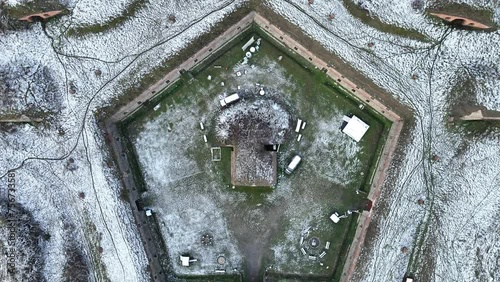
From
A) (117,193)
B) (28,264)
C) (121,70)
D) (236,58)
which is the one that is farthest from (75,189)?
(236,58)

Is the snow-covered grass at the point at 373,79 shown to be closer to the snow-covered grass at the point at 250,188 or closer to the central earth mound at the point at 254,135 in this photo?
the snow-covered grass at the point at 250,188

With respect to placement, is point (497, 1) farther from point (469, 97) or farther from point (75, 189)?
point (75, 189)

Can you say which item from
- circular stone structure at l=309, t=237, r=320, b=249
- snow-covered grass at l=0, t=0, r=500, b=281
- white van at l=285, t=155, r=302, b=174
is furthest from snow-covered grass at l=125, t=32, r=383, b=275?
snow-covered grass at l=0, t=0, r=500, b=281

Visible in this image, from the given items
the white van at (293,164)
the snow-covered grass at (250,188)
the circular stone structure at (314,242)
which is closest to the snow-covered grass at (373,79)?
the snow-covered grass at (250,188)

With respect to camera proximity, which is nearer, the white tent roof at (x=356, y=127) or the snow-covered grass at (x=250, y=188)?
the white tent roof at (x=356, y=127)

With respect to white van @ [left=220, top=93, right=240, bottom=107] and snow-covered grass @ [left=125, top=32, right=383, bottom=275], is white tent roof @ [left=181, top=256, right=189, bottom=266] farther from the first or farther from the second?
white van @ [left=220, top=93, right=240, bottom=107]

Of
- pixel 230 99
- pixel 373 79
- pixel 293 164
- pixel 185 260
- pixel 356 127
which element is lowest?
pixel 185 260

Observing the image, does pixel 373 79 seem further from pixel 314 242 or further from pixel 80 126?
pixel 80 126

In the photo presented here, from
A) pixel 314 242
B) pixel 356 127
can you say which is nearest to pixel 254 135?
pixel 356 127
